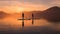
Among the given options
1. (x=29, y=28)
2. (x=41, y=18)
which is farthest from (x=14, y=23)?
(x=41, y=18)

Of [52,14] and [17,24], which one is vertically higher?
[52,14]

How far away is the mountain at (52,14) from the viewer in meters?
2.51

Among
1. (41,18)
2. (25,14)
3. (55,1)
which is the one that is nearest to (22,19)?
(25,14)

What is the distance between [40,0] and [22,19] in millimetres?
352

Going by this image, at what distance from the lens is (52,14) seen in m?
2.52

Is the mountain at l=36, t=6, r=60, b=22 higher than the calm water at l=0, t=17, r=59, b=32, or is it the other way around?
the mountain at l=36, t=6, r=60, b=22

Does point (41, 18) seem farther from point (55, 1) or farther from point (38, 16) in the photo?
point (55, 1)

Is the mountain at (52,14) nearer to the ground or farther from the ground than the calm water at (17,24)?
farther from the ground

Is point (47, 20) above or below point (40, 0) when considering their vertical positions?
below

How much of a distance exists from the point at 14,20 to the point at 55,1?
60 centimetres

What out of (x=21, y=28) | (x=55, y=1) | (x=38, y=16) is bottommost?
(x=21, y=28)

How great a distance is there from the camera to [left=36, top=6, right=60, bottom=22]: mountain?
2.51 meters

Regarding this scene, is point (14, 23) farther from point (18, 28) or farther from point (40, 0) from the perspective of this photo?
point (40, 0)

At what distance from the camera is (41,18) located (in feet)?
8.25
